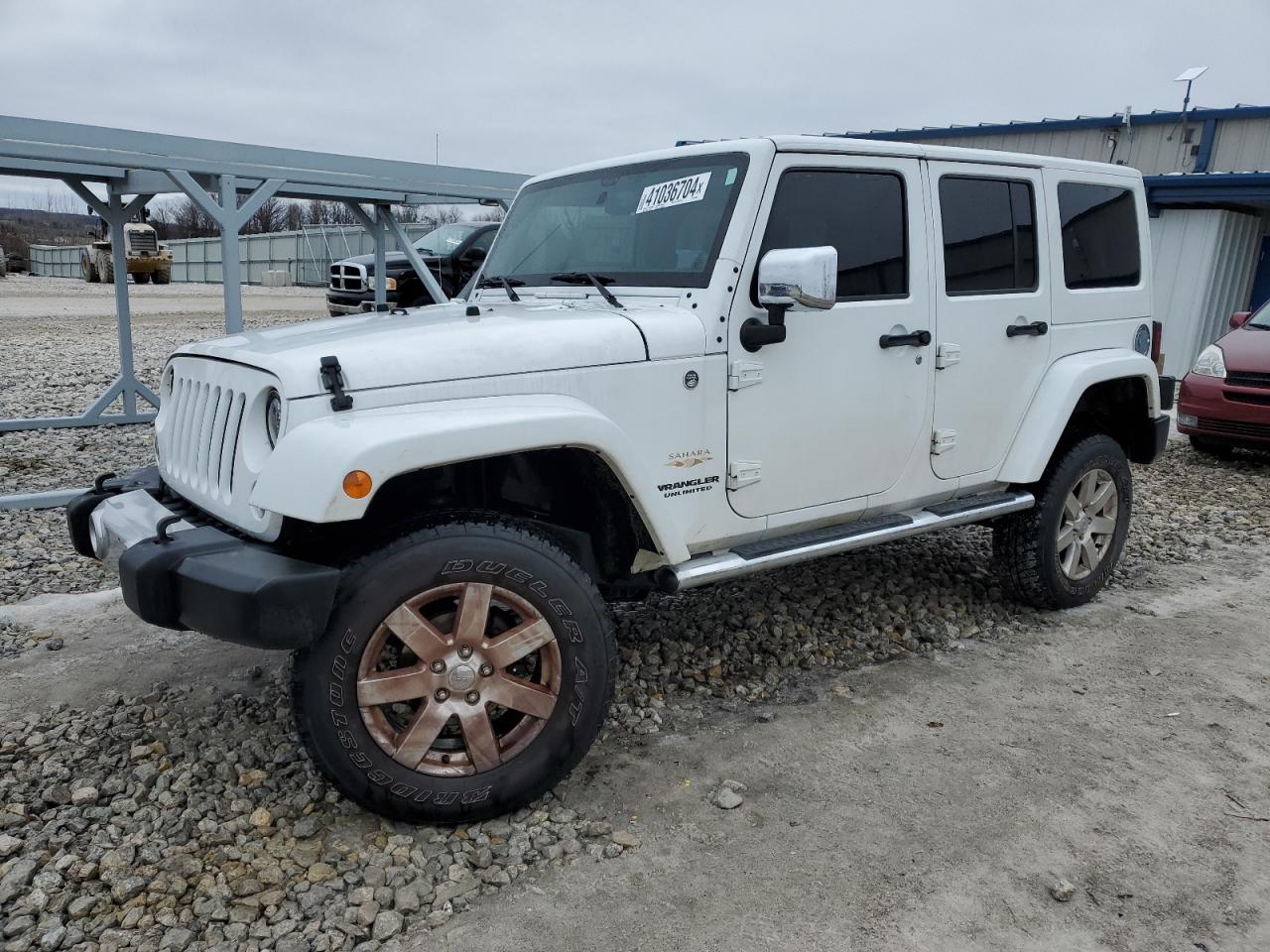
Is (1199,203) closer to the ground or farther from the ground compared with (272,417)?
farther from the ground

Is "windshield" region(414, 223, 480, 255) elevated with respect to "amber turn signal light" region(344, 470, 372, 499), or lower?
elevated

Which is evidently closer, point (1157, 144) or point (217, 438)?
point (217, 438)

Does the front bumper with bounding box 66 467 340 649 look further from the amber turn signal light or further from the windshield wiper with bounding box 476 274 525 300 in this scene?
the windshield wiper with bounding box 476 274 525 300

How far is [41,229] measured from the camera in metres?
64.9

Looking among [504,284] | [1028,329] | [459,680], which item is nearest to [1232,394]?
[1028,329]

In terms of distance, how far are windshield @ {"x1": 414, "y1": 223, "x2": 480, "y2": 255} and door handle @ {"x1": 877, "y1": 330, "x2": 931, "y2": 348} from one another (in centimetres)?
984

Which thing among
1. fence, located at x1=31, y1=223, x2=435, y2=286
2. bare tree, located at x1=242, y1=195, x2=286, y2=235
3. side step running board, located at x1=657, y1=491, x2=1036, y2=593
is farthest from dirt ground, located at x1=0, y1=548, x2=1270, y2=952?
bare tree, located at x1=242, y1=195, x2=286, y2=235

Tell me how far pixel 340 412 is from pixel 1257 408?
8.17m

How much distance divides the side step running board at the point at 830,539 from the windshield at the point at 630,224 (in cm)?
95

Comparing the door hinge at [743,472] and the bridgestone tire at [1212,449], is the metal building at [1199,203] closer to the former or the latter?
the bridgestone tire at [1212,449]

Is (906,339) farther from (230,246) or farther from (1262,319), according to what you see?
(1262,319)

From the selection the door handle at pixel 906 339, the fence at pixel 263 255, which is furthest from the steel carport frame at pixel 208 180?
the fence at pixel 263 255

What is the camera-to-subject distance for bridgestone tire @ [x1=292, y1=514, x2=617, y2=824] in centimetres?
258

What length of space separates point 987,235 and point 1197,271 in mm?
10405
